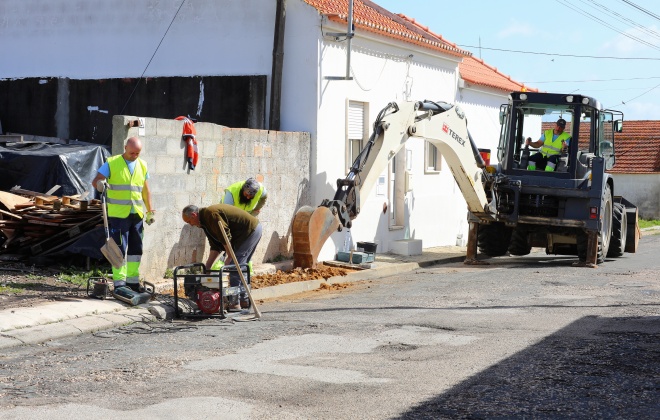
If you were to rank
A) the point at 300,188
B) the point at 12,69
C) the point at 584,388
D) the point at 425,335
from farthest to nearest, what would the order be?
the point at 12,69
the point at 300,188
the point at 425,335
the point at 584,388

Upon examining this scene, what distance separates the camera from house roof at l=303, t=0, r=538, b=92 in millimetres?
17797

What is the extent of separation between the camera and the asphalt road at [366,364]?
22.5 ft

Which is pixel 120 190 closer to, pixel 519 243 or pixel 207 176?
pixel 207 176

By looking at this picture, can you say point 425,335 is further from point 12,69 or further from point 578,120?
point 12,69

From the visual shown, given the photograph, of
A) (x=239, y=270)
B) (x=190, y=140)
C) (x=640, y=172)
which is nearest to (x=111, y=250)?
(x=239, y=270)

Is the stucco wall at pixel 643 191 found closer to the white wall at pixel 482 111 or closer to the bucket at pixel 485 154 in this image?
the white wall at pixel 482 111

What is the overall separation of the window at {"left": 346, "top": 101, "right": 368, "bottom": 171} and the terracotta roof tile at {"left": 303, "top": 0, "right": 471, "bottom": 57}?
1475mm

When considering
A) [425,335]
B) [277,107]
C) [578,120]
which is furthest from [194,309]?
[578,120]

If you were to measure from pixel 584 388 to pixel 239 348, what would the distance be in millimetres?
3231

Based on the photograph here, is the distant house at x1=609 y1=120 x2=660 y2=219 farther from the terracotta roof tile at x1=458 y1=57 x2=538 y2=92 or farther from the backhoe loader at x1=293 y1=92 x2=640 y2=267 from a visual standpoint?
the backhoe loader at x1=293 y1=92 x2=640 y2=267

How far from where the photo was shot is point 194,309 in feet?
36.8

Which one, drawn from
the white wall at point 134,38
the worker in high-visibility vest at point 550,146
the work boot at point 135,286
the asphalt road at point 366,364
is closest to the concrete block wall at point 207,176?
the work boot at point 135,286

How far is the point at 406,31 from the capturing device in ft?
67.2

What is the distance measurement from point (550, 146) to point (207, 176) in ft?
24.6
